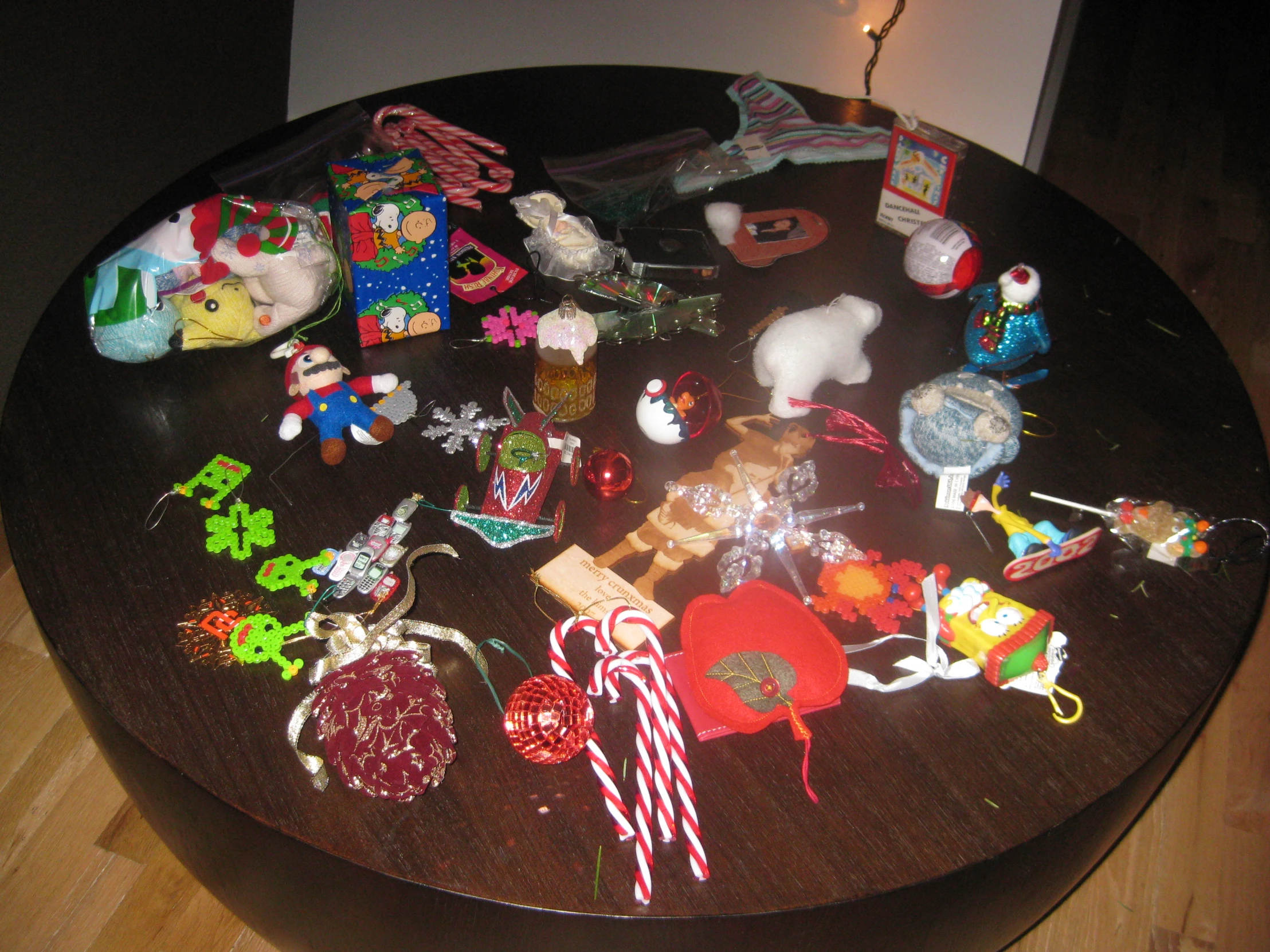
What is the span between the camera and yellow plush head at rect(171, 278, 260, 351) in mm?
1113

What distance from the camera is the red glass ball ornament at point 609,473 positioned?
39.5 inches

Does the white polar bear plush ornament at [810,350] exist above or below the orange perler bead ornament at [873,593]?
above

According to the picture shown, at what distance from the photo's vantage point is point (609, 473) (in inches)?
39.5

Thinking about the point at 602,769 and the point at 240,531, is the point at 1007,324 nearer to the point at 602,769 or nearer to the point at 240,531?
the point at 602,769

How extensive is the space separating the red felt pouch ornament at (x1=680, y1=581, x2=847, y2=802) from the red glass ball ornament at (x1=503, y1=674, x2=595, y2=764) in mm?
116

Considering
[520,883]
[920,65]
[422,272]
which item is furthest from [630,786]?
[920,65]

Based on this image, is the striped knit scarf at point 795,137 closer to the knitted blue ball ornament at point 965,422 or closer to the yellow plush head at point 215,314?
the knitted blue ball ornament at point 965,422

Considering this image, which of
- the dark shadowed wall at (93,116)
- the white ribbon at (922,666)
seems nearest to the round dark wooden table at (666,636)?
the white ribbon at (922,666)

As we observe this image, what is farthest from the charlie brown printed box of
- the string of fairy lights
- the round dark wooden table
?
the string of fairy lights

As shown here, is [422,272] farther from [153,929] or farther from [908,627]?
[153,929]

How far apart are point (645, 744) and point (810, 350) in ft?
1.59

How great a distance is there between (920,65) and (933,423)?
1.34 metres

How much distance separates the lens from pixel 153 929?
1.16m

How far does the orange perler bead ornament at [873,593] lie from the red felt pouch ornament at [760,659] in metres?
0.04
